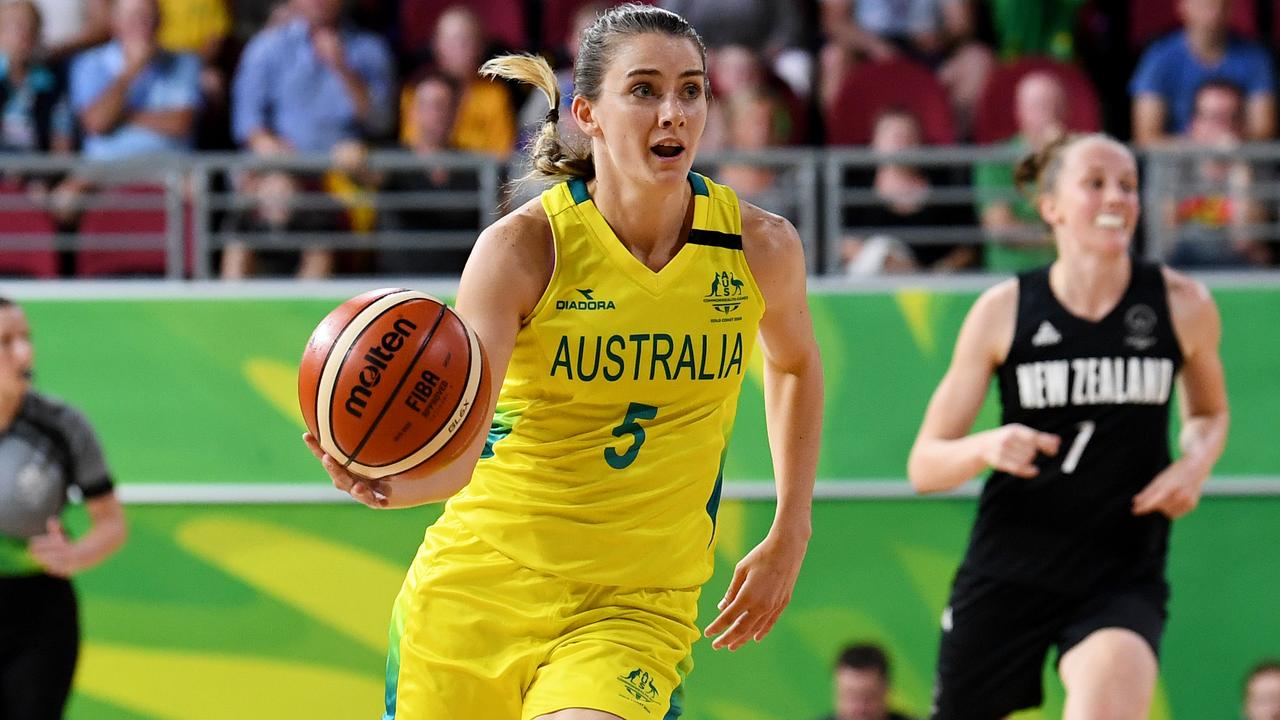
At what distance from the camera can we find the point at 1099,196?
16.2 ft

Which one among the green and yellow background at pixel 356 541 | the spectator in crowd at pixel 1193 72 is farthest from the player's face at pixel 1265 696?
the spectator in crowd at pixel 1193 72

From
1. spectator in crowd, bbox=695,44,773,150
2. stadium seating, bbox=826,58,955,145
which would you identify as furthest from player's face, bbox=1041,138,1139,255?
stadium seating, bbox=826,58,955,145

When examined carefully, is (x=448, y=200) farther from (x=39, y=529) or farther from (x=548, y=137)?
(x=548, y=137)

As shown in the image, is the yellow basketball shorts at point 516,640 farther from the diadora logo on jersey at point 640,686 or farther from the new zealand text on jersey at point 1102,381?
the new zealand text on jersey at point 1102,381

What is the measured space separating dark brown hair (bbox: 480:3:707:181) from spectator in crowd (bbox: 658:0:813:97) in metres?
4.76

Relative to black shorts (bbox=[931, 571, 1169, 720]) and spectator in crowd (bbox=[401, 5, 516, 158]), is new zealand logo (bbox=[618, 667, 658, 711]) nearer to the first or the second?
black shorts (bbox=[931, 571, 1169, 720])

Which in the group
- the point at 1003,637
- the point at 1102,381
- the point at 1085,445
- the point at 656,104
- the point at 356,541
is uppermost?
the point at 656,104

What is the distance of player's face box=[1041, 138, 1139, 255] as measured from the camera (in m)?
4.91

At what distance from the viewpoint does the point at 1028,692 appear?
4.89 m

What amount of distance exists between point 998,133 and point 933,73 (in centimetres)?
47

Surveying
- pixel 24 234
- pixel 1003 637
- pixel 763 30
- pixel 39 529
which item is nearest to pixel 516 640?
pixel 1003 637

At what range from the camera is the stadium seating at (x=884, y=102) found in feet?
25.9

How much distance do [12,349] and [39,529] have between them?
0.67 m

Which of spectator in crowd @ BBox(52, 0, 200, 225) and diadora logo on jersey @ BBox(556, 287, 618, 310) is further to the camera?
spectator in crowd @ BBox(52, 0, 200, 225)
